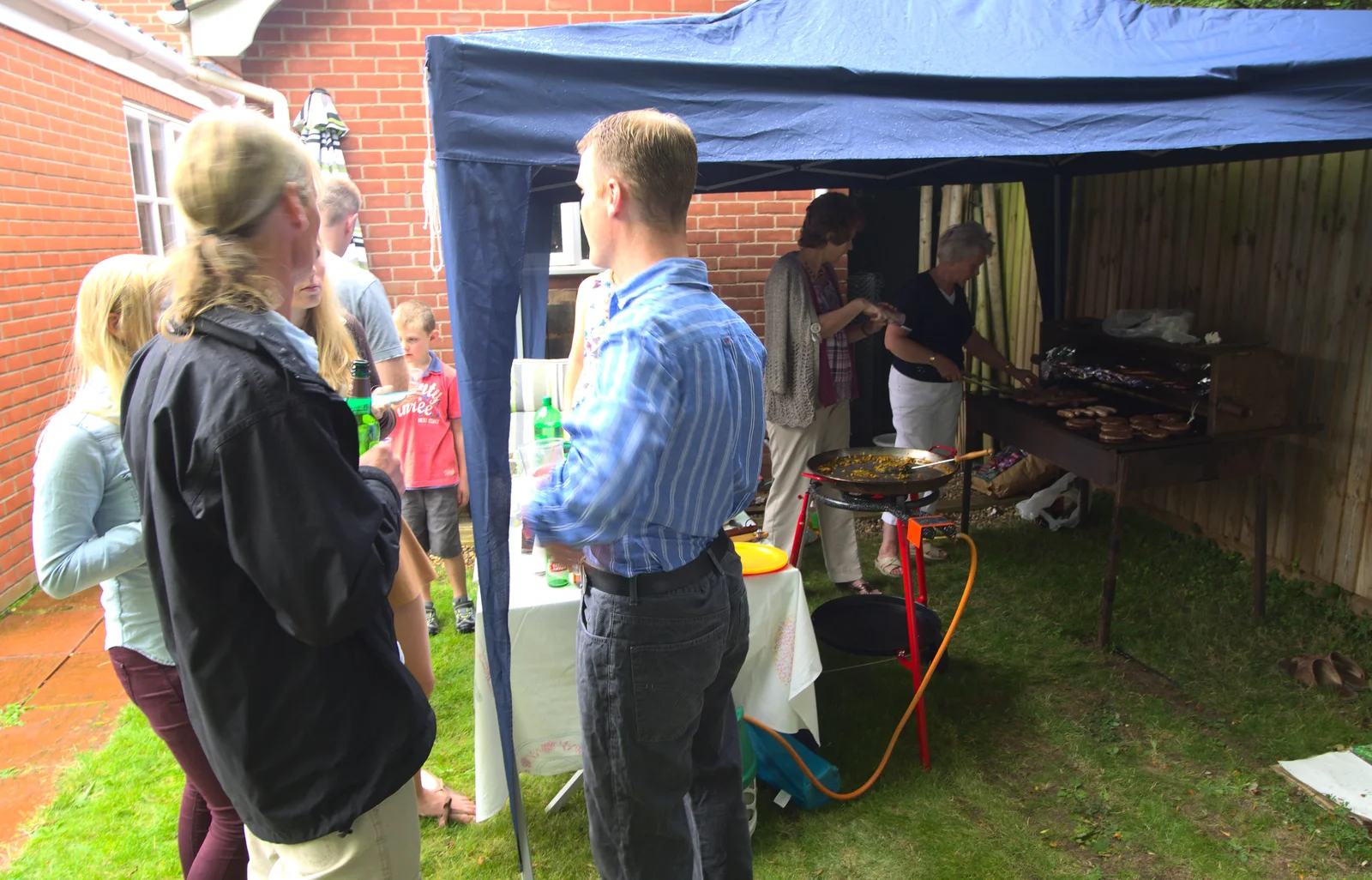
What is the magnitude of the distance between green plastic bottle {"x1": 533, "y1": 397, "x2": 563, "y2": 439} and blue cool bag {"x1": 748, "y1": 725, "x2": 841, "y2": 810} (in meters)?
1.72

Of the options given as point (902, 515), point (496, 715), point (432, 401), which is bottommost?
point (496, 715)

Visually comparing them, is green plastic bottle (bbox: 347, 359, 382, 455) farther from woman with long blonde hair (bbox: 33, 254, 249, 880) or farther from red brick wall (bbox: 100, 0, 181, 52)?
red brick wall (bbox: 100, 0, 181, 52)

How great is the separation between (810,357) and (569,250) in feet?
9.45

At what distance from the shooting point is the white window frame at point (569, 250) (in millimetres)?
6469

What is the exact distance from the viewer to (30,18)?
508cm

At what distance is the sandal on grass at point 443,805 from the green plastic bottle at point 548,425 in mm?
1632

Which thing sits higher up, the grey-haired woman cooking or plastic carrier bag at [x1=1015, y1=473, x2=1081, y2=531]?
the grey-haired woman cooking

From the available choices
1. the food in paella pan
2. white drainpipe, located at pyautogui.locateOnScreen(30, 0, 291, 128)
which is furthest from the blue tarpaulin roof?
white drainpipe, located at pyautogui.locateOnScreen(30, 0, 291, 128)

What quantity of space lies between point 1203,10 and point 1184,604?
2.98 metres

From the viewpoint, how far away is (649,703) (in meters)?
1.77

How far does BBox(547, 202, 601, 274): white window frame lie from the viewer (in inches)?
255

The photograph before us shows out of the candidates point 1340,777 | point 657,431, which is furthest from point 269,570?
point 1340,777

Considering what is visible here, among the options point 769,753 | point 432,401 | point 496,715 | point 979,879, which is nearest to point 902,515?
point 769,753

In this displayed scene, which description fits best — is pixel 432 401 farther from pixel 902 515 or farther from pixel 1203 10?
pixel 1203 10
